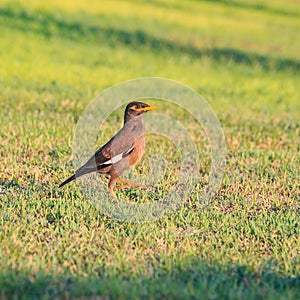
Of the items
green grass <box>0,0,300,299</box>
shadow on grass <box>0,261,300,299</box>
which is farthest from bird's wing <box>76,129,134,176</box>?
shadow on grass <box>0,261,300,299</box>

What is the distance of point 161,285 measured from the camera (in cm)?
417

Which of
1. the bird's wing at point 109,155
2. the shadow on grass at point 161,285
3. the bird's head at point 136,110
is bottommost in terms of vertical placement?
the shadow on grass at point 161,285

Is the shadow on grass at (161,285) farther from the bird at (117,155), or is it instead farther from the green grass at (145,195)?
the bird at (117,155)

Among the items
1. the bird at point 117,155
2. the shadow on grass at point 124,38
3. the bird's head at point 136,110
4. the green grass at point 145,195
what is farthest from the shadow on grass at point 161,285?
the shadow on grass at point 124,38

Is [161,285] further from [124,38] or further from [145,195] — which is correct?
[124,38]

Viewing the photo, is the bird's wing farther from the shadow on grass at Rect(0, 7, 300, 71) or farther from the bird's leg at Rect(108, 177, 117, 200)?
the shadow on grass at Rect(0, 7, 300, 71)

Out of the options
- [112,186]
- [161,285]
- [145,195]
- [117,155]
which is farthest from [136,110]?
[161,285]

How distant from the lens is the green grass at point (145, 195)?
4328 mm

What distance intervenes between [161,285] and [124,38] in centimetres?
1598

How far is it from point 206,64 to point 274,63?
7.38 ft

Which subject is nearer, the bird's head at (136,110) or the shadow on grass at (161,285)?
the shadow on grass at (161,285)

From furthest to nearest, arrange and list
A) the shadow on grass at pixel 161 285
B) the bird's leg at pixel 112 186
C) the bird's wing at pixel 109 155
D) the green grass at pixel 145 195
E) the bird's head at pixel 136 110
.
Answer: the bird's head at pixel 136 110 → the bird's leg at pixel 112 186 → the bird's wing at pixel 109 155 → the green grass at pixel 145 195 → the shadow on grass at pixel 161 285

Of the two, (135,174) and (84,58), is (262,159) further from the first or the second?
(84,58)

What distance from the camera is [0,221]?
17.2ft
